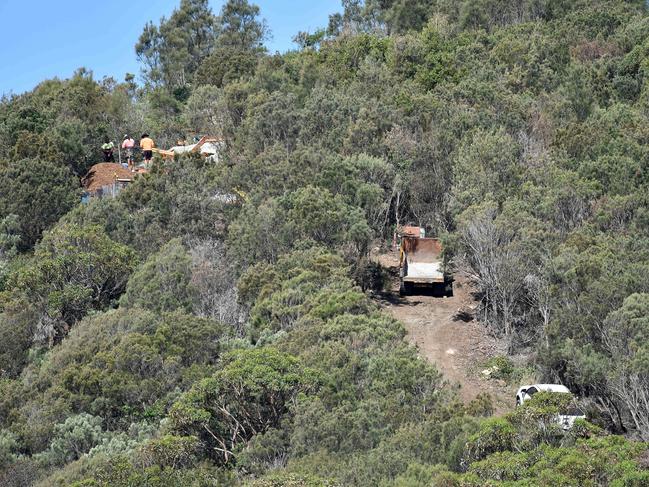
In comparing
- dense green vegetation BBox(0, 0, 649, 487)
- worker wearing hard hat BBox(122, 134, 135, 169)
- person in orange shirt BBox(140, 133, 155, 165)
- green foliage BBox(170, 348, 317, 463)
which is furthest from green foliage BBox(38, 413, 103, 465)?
worker wearing hard hat BBox(122, 134, 135, 169)

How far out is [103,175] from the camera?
5606cm

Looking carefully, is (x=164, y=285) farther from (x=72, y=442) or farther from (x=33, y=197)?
(x=33, y=197)

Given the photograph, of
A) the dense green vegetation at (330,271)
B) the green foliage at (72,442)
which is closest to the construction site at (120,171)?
the dense green vegetation at (330,271)

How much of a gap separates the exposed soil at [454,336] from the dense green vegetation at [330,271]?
0.92 metres

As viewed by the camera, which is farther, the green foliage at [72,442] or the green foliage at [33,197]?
the green foliage at [33,197]

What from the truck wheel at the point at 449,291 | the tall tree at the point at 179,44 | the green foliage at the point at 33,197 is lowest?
the truck wheel at the point at 449,291

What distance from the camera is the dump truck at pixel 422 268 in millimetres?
41375

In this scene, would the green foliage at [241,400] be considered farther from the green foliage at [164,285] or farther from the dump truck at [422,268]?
the dump truck at [422,268]

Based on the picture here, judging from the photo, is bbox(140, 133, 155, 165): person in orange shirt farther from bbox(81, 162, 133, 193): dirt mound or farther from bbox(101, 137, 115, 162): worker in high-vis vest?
bbox(101, 137, 115, 162): worker in high-vis vest

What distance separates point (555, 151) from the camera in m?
45.9

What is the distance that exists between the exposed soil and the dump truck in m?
0.38

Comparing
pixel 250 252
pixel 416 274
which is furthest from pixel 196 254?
pixel 416 274

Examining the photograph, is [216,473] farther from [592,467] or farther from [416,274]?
[416,274]

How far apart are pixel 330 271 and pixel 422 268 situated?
22.1 ft
